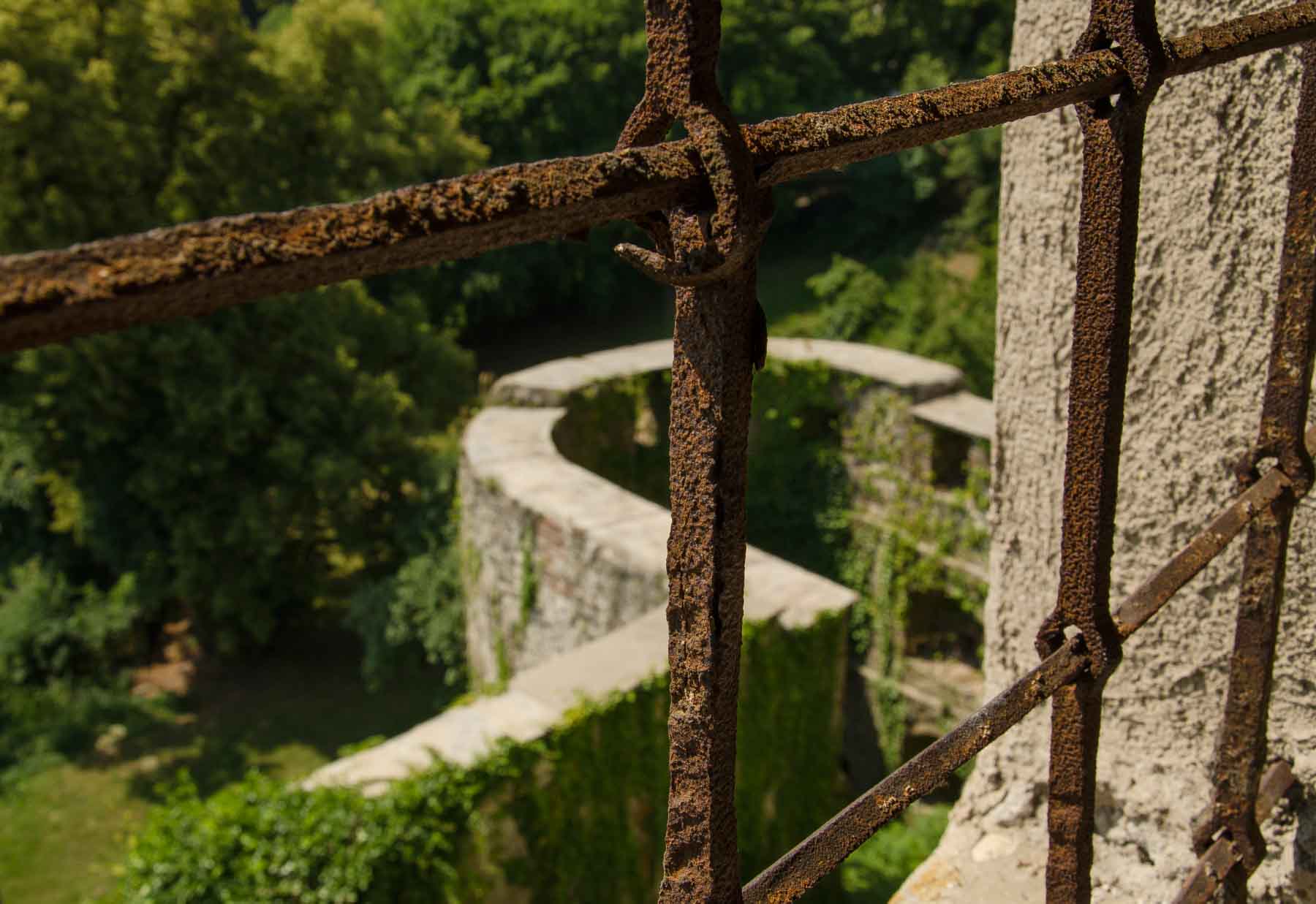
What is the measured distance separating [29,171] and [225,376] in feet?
8.09

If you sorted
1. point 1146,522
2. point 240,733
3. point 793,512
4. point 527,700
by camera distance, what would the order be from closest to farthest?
point 1146,522, point 527,700, point 793,512, point 240,733

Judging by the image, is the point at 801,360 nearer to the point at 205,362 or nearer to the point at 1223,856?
the point at 205,362

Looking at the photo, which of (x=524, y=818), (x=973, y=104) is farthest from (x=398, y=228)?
(x=524, y=818)

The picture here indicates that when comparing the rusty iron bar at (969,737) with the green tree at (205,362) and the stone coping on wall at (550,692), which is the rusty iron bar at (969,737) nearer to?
the stone coping on wall at (550,692)

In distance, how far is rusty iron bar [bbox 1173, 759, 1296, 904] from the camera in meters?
1.90

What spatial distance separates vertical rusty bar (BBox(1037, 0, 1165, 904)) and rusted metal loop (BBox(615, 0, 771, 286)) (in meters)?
0.72

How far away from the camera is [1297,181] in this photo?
1819mm

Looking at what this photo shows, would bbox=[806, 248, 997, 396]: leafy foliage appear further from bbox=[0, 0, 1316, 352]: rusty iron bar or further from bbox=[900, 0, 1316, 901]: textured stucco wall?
bbox=[0, 0, 1316, 352]: rusty iron bar

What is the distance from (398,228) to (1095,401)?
110 cm

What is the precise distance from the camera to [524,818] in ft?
16.0

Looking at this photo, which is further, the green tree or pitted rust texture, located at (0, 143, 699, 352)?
the green tree

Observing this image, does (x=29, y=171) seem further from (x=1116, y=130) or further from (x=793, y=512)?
(x=1116, y=130)

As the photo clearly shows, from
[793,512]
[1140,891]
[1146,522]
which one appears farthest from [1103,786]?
[793,512]

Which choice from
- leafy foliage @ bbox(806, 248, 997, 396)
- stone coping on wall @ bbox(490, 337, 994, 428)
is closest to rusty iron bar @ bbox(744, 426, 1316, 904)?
stone coping on wall @ bbox(490, 337, 994, 428)
